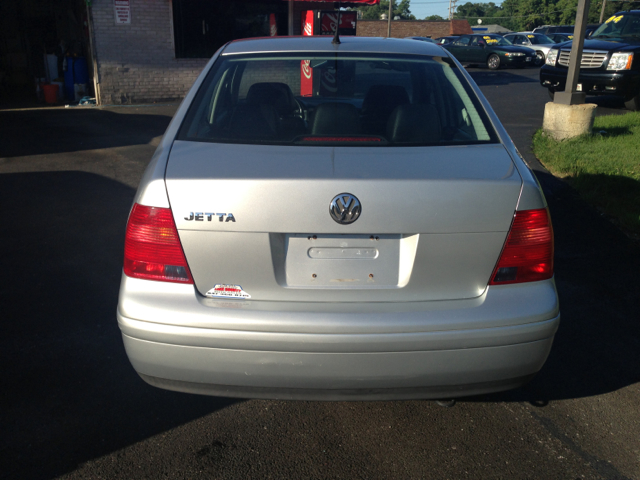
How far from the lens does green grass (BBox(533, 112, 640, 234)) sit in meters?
6.10

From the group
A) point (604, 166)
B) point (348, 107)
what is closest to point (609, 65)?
point (604, 166)

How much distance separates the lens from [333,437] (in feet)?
8.99

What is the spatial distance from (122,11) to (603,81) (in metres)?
11.5

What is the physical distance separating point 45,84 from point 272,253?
15.2 meters

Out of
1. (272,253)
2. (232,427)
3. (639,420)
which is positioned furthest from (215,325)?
(639,420)

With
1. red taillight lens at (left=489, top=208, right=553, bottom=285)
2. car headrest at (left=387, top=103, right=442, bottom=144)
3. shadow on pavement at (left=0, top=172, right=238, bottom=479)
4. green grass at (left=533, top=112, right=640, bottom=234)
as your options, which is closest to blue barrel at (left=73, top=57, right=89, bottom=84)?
shadow on pavement at (left=0, top=172, right=238, bottom=479)

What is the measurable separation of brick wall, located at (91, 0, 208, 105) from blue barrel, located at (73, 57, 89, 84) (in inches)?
47.2

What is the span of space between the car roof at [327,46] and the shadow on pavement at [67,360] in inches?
74.8

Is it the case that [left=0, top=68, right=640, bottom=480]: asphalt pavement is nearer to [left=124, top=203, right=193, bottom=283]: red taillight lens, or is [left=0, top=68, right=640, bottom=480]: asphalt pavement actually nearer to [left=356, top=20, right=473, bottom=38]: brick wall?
[left=124, top=203, right=193, bottom=283]: red taillight lens

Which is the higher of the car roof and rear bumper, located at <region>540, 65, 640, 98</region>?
the car roof

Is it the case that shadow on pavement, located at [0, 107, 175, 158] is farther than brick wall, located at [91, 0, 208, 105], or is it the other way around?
brick wall, located at [91, 0, 208, 105]

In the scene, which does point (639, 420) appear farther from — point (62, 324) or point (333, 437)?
point (62, 324)

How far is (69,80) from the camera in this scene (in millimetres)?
15633

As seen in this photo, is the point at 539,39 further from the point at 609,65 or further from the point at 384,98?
the point at 384,98
